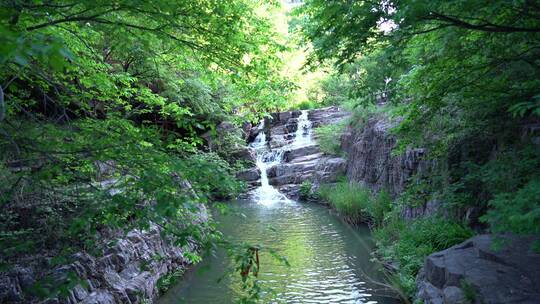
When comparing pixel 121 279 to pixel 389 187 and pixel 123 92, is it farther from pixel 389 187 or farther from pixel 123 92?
pixel 389 187

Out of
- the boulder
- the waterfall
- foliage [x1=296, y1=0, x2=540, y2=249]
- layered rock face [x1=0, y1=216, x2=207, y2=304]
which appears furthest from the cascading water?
the boulder

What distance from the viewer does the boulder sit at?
414cm

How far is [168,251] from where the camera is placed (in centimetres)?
789

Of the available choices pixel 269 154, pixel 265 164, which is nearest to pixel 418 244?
pixel 265 164

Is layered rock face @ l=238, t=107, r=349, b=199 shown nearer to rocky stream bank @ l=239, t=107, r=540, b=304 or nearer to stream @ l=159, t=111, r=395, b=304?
rocky stream bank @ l=239, t=107, r=540, b=304

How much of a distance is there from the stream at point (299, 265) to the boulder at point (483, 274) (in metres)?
1.50

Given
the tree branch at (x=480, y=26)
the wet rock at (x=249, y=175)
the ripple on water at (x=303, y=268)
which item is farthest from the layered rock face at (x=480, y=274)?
the wet rock at (x=249, y=175)

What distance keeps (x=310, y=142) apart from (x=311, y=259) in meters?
13.7

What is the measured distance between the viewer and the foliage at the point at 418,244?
639cm

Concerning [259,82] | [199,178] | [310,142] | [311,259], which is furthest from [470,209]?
[310,142]

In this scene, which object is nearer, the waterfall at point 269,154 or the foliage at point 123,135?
the foliage at point 123,135

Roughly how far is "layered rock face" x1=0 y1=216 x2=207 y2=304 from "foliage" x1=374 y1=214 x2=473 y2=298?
12.4 ft

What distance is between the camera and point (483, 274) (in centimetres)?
454

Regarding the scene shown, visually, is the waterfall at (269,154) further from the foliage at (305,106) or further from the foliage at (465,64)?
the foliage at (465,64)
